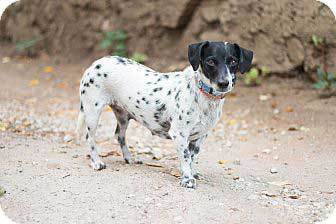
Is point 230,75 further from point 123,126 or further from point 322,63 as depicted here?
point 322,63

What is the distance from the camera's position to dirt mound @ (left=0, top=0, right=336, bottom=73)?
9.71 metres

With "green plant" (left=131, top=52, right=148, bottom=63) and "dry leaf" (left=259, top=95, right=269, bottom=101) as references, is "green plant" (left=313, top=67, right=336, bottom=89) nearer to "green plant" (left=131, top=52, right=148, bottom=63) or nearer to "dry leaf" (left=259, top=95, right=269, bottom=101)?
"dry leaf" (left=259, top=95, right=269, bottom=101)

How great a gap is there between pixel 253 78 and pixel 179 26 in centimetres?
209

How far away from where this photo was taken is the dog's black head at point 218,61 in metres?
5.73

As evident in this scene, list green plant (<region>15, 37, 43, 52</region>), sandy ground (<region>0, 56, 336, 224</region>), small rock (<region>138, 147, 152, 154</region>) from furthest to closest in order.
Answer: green plant (<region>15, 37, 43, 52</region>), small rock (<region>138, 147, 152, 154</region>), sandy ground (<region>0, 56, 336, 224</region>)

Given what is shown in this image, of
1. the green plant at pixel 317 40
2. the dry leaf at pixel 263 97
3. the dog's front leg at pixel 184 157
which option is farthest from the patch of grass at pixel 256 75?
the dog's front leg at pixel 184 157

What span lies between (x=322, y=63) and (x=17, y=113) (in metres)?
5.05

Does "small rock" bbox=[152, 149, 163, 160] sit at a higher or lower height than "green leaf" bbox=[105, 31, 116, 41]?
lower

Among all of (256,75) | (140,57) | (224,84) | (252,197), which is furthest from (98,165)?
(140,57)

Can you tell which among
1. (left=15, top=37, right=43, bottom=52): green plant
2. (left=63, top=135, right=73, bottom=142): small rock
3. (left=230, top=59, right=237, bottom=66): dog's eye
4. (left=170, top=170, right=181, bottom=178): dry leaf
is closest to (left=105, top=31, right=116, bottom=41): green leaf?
(left=15, top=37, right=43, bottom=52): green plant

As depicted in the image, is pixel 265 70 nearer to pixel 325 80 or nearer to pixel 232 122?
pixel 325 80

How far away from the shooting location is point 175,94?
6.30 m

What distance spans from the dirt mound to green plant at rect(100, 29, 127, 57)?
0.41ft

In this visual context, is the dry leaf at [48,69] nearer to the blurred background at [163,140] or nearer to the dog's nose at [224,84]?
the blurred background at [163,140]
